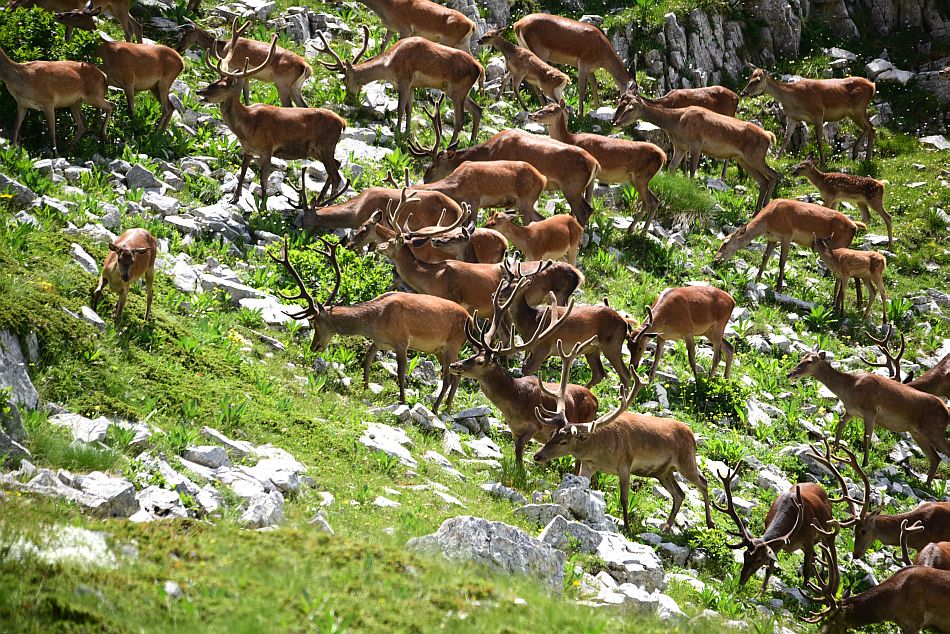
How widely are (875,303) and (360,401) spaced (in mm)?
10995

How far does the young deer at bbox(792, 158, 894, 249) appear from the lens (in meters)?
20.2

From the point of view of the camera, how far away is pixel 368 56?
2084 cm

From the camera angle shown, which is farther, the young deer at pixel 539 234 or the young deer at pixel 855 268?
the young deer at pixel 855 268

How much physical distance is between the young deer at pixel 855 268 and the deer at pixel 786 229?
51 centimetres

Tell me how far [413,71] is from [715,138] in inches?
249

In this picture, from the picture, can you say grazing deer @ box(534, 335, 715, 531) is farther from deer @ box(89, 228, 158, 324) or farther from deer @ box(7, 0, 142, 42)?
deer @ box(7, 0, 142, 42)

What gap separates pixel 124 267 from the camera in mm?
10094

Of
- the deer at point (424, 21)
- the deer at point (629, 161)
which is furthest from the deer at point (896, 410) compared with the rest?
the deer at point (424, 21)

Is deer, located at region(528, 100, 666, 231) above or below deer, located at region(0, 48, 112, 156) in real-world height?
below

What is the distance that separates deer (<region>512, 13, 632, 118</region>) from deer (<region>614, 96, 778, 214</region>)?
160 centimetres

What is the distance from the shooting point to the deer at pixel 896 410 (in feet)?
47.6

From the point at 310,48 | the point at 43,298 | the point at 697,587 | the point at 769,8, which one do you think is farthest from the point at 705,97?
the point at 43,298

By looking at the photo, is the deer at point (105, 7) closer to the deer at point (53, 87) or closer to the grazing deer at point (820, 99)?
the deer at point (53, 87)

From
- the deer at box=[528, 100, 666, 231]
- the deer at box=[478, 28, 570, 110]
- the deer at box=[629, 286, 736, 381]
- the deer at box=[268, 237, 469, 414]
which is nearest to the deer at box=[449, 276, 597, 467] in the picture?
the deer at box=[268, 237, 469, 414]
